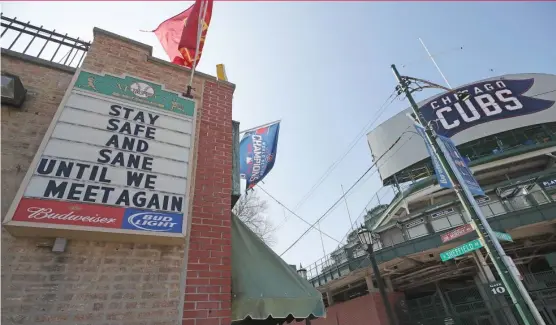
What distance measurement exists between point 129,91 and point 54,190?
1942 mm

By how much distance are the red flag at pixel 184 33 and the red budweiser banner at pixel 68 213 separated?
361 cm

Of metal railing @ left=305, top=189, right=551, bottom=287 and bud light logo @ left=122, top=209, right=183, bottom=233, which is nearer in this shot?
bud light logo @ left=122, top=209, right=183, bottom=233

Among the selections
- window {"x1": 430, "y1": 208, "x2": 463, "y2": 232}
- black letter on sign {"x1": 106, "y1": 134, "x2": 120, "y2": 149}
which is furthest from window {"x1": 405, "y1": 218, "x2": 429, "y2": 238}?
black letter on sign {"x1": 106, "y1": 134, "x2": 120, "y2": 149}

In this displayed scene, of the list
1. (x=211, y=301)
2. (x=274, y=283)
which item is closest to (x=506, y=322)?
(x=274, y=283)

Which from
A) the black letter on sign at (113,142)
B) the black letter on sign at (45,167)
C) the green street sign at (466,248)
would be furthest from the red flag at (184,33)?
the green street sign at (466,248)

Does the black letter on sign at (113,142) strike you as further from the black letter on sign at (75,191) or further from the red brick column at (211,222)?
the red brick column at (211,222)

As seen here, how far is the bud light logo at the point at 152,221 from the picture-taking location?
126 inches

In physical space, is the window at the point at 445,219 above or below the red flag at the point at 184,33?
below

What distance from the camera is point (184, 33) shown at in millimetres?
5547

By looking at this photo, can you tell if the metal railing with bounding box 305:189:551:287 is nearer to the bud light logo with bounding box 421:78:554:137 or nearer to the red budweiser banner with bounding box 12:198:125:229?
the bud light logo with bounding box 421:78:554:137

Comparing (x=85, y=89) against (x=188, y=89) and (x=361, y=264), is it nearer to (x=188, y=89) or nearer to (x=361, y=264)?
(x=188, y=89)

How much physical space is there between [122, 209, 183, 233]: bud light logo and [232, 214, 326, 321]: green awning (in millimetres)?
1153

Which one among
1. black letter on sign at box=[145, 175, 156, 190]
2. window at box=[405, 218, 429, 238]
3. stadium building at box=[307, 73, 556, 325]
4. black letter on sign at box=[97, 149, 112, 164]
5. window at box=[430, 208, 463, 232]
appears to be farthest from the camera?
window at box=[405, 218, 429, 238]

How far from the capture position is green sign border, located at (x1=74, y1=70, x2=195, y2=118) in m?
4.03
